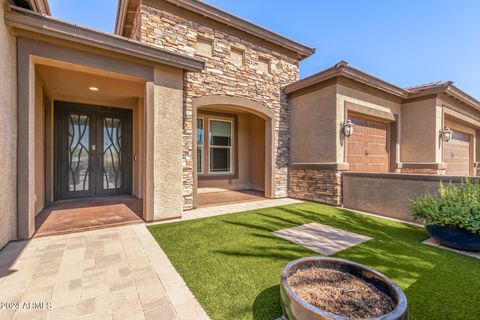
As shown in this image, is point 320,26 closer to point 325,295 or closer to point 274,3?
point 274,3

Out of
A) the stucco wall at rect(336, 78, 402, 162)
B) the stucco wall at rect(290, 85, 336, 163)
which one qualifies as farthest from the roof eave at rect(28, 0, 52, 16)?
the stucco wall at rect(336, 78, 402, 162)

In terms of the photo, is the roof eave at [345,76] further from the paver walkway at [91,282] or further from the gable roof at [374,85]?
the paver walkway at [91,282]

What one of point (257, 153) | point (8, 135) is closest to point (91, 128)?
point (8, 135)

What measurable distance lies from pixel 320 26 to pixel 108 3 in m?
8.93

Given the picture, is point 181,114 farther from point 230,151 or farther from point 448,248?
point 448,248

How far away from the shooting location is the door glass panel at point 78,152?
21.5ft

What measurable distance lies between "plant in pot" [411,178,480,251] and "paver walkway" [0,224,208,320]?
413 cm

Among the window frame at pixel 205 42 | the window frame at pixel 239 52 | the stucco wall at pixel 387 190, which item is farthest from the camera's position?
the window frame at pixel 239 52

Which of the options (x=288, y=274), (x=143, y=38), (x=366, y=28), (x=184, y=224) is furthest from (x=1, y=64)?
(x=366, y=28)

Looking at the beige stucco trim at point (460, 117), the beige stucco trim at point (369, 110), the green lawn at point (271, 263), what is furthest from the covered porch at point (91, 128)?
the beige stucco trim at point (460, 117)

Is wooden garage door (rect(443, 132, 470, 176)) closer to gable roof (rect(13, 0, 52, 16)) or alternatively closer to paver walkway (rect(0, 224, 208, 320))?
paver walkway (rect(0, 224, 208, 320))

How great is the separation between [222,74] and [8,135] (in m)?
5.01

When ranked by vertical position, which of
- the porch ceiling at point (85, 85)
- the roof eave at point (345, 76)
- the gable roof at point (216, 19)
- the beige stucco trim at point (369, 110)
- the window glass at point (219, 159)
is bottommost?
the window glass at point (219, 159)

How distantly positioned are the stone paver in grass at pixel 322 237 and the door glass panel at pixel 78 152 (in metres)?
6.31
